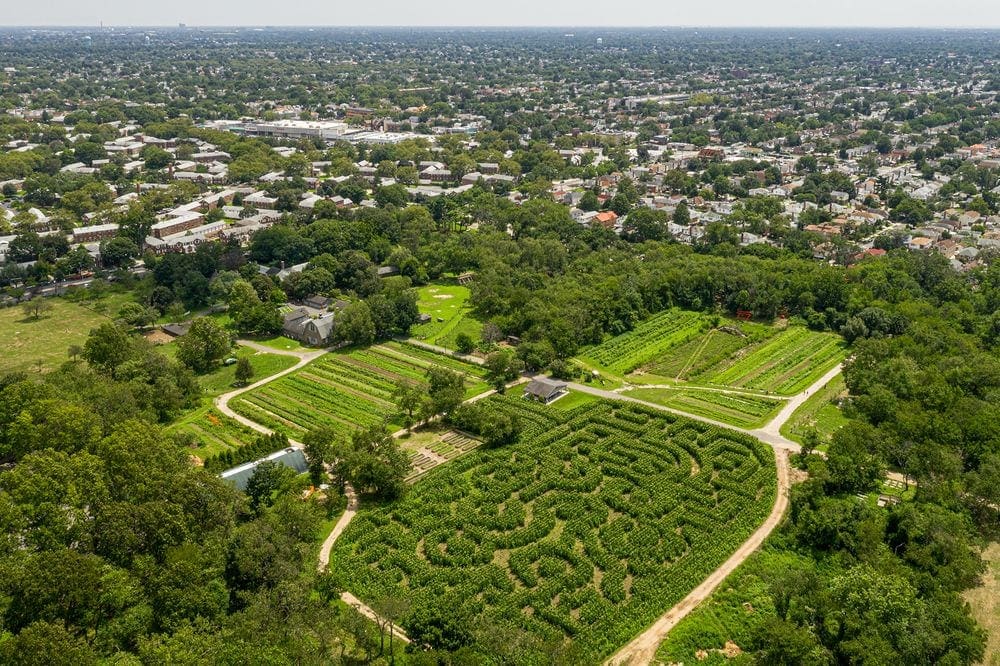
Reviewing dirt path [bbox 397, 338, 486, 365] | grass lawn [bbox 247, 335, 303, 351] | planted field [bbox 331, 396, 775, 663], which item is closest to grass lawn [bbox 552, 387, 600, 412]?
planted field [bbox 331, 396, 775, 663]

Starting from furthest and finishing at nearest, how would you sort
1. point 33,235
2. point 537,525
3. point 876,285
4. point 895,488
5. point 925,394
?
point 33,235 → point 876,285 → point 925,394 → point 895,488 → point 537,525

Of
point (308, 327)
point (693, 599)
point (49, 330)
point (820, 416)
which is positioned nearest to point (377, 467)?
point (693, 599)

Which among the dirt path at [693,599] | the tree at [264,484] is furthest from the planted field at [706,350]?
the tree at [264,484]

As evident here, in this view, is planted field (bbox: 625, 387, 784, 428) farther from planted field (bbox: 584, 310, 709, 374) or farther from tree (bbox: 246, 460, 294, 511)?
tree (bbox: 246, 460, 294, 511)

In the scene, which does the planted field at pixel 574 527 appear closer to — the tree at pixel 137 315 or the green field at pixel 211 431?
the green field at pixel 211 431

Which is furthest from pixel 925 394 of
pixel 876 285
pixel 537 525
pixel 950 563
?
pixel 537 525

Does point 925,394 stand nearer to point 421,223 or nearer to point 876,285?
point 876,285
